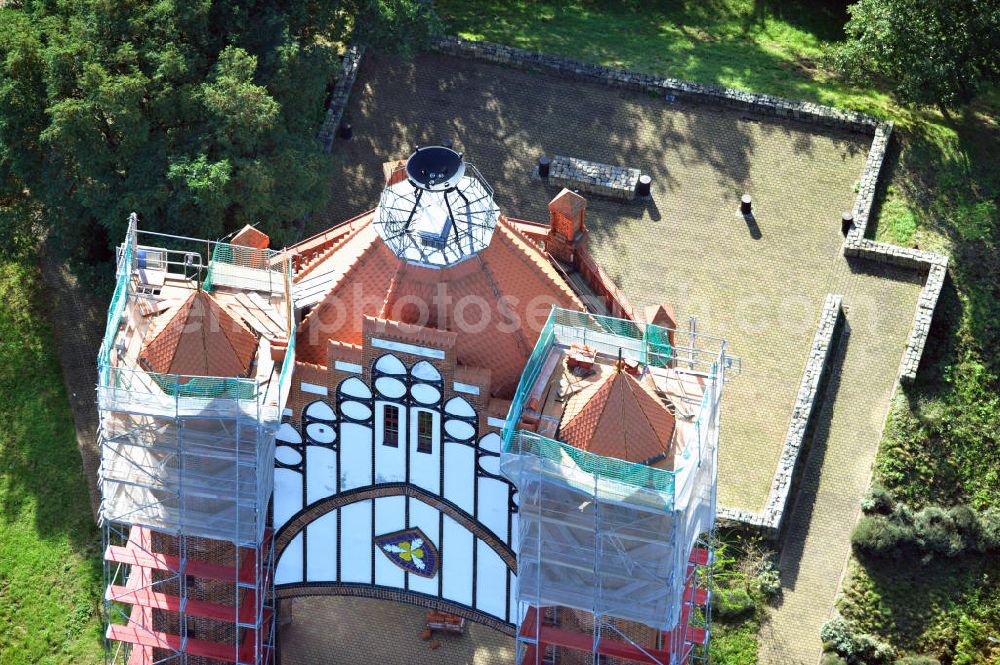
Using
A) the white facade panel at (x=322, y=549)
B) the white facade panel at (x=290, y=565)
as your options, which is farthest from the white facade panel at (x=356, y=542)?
the white facade panel at (x=290, y=565)

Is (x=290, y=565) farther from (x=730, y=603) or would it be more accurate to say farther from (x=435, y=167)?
(x=730, y=603)

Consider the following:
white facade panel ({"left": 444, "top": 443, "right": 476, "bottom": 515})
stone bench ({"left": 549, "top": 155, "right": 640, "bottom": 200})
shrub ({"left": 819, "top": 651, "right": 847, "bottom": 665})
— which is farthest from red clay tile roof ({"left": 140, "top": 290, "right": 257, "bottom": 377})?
shrub ({"left": 819, "top": 651, "right": 847, "bottom": 665})

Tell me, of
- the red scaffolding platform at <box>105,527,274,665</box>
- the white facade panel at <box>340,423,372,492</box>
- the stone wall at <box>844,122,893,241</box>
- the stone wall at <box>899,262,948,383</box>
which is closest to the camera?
the white facade panel at <box>340,423,372,492</box>

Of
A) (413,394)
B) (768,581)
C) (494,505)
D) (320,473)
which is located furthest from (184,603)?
(768,581)

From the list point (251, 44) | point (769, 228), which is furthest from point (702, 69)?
point (251, 44)

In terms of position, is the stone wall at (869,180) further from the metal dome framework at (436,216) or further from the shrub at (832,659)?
the metal dome framework at (436,216)

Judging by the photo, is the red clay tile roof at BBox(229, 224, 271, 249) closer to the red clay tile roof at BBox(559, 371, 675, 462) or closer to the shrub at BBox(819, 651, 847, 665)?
the red clay tile roof at BBox(559, 371, 675, 462)
